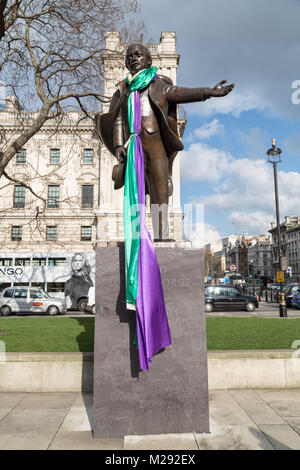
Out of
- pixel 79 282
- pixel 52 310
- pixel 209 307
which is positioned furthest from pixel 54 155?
pixel 209 307

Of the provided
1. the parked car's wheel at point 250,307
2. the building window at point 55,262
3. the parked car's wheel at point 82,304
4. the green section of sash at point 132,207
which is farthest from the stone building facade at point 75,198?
the green section of sash at point 132,207

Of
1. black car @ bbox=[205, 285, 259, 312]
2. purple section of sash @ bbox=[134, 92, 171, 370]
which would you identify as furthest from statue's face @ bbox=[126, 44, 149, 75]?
black car @ bbox=[205, 285, 259, 312]

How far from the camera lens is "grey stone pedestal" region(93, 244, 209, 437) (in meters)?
3.60

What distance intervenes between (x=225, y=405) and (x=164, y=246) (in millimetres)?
2441

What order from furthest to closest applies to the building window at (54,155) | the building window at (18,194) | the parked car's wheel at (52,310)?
the building window at (54,155) < the building window at (18,194) < the parked car's wheel at (52,310)

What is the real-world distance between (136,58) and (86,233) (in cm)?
3756

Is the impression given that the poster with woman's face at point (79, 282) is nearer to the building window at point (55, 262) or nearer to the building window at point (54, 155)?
the building window at point (55, 262)

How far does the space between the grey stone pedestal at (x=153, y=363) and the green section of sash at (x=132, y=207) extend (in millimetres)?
215

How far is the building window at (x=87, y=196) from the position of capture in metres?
41.9

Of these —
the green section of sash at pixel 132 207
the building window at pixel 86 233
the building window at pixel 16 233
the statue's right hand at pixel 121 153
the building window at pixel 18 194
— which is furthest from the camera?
the building window at pixel 18 194

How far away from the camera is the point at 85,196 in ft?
139

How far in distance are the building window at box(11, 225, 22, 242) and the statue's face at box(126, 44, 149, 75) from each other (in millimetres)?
39829

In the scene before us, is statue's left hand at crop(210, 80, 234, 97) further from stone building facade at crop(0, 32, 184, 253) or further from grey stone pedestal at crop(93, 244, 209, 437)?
stone building facade at crop(0, 32, 184, 253)
